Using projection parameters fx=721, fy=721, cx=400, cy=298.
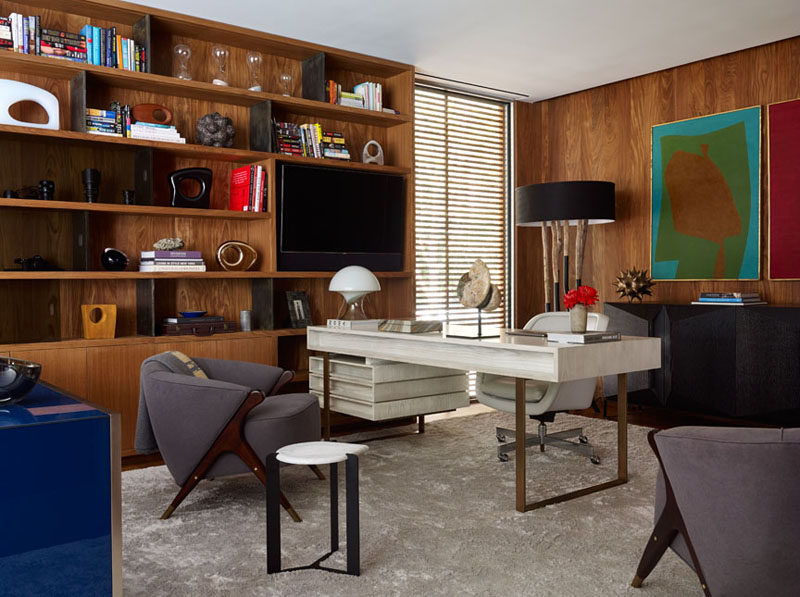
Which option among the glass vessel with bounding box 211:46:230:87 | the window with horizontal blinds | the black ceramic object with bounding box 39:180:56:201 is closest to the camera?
the black ceramic object with bounding box 39:180:56:201

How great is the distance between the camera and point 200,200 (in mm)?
4562

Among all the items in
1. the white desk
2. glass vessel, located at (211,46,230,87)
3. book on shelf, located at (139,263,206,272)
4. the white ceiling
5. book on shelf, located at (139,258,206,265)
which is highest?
the white ceiling

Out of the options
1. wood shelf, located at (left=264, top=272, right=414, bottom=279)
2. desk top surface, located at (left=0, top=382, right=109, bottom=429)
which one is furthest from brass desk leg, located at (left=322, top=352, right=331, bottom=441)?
desk top surface, located at (left=0, top=382, right=109, bottom=429)

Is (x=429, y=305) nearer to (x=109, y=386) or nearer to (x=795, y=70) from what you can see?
(x=109, y=386)

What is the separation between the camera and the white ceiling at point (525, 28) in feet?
14.1

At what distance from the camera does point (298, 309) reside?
4.99 metres

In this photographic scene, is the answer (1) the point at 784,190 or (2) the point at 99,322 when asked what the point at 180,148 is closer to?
(2) the point at 99,322

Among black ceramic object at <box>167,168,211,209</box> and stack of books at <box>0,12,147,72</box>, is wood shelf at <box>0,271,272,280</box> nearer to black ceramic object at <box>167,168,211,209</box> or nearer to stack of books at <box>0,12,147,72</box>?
black ceramic object at <box>167,168,211,209</box>

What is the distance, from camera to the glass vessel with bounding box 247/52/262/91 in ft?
15.9

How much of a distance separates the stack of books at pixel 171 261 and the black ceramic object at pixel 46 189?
62 centimetres

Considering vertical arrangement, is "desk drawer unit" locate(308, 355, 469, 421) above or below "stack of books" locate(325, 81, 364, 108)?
below

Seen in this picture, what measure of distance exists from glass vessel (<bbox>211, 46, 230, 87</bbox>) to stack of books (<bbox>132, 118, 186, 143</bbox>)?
468 millimetres

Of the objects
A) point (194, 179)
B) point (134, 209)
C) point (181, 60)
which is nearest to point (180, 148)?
point (194, 179)

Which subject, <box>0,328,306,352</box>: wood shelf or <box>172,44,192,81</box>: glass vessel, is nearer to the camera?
<box>0,328,306,352</box>: wood shelf
